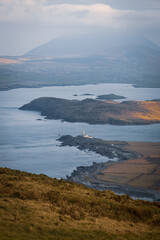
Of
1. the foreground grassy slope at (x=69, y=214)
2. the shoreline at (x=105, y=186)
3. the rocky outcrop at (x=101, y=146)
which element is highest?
the foreground grassy slope at (x=69, y=214)

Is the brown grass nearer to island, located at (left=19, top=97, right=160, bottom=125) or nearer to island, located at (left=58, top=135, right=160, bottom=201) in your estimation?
island, located at (left=58, top=135, right=160, bottom=201)

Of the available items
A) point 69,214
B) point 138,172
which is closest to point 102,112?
point 138,172

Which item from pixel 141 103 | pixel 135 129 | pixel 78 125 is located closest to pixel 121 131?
pixel 135 129

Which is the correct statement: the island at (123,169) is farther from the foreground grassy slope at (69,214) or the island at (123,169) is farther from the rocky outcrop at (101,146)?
the foreground grassy slope at (69,214)

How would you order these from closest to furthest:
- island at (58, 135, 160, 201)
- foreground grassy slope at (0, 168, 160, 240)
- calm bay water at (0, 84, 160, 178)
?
foreground grassy slope at (0, 168, 160, 240)
island at (58, 135, 160, 201)
calm bay water at (0, 84, 160, 178)

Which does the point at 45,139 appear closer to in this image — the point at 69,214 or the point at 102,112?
the point at 102,112

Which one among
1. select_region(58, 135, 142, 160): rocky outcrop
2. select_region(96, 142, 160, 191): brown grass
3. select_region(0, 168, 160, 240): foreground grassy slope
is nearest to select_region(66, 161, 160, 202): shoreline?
select_region(96, 142, 160, 191): brown grass

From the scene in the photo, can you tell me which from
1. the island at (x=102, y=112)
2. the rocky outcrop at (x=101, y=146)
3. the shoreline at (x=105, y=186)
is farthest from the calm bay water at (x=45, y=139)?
the island at (x=102, y=112)
